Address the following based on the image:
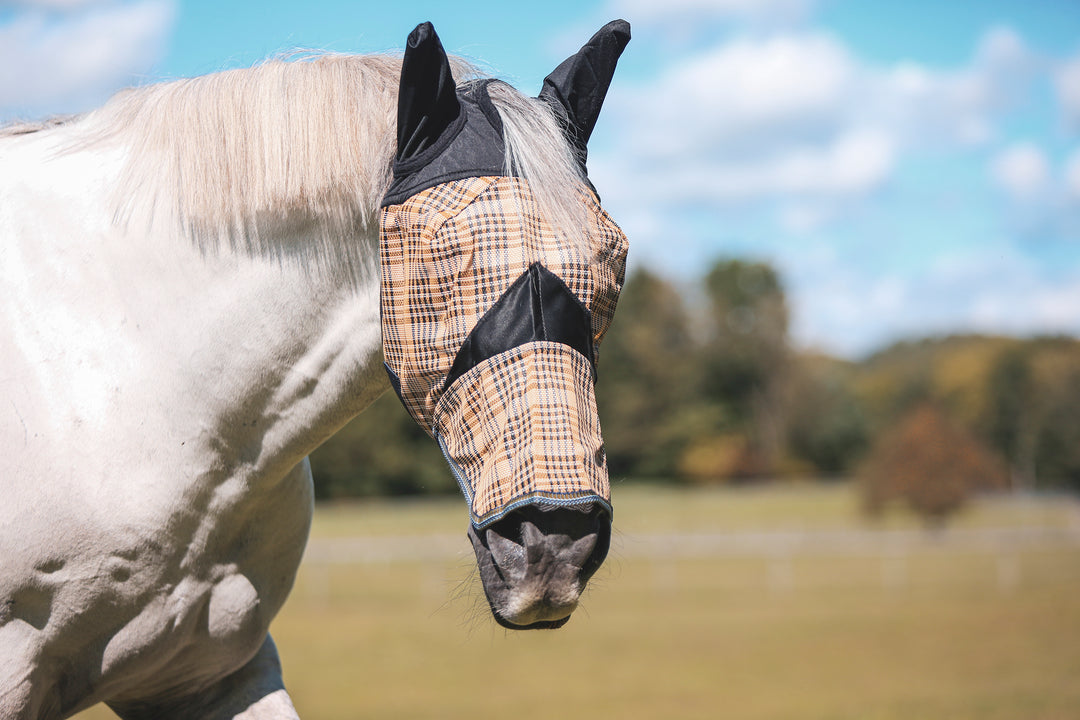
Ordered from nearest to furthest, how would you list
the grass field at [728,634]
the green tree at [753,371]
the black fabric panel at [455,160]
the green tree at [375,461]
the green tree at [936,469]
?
the black fabric panel at [455,160] → the grass field at [728,634] → the green tree at [936,469] → the green tree at [375,461] → the green tree at [753,371]

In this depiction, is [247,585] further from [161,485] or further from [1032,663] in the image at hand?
[1032,663]

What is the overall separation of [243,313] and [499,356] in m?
0.72

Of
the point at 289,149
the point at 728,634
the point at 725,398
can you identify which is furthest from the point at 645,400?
the point at 289,149

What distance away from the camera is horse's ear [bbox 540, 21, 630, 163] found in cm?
249

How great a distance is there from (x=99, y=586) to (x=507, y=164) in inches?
53.1

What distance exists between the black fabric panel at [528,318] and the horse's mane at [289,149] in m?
0.20

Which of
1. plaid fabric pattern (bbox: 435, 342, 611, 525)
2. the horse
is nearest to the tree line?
the horse

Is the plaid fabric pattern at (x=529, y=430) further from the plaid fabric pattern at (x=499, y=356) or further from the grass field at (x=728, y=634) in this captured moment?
the grass field at (x=728, y=634)

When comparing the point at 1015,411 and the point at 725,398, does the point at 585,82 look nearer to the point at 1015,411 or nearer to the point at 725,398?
the point at 1015,411

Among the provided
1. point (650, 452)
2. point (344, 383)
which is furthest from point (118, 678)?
point (650, 452)

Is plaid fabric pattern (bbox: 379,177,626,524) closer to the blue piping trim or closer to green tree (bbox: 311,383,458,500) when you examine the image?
the blue piping trim

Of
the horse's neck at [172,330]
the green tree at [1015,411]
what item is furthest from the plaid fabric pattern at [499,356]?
the green tree at [1015,411]

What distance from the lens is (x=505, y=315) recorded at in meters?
2.07

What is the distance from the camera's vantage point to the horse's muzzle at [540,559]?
1955 mm
